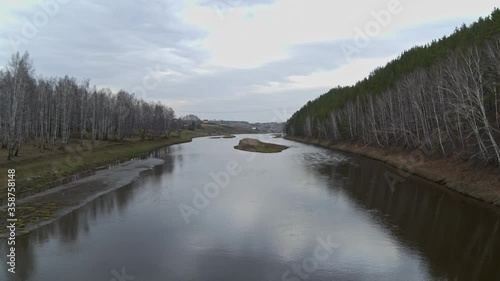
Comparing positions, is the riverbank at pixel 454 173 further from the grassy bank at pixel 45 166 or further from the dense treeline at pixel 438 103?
the grassy bank at pixel 45 166

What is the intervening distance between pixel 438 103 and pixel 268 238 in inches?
1673

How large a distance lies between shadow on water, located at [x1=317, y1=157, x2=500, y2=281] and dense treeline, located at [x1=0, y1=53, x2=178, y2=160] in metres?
38.8

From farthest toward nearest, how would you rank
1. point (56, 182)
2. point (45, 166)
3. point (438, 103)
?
1. point (438, 103)
2. point (45, 166)
3. point (56, 182)

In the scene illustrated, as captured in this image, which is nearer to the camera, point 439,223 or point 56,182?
point 439,223

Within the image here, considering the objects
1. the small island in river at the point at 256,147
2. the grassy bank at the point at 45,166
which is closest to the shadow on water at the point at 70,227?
the grassy bank at the point at 45,166

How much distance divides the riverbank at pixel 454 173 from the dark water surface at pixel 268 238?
1.27m

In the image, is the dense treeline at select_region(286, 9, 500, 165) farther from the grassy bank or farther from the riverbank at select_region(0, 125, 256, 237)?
the grassy bank

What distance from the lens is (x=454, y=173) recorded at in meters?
34.3

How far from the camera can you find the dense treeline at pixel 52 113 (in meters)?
40.5

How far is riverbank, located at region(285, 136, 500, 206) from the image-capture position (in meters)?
27.3

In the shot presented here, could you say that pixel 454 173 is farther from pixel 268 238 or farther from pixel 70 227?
pixel 70 227

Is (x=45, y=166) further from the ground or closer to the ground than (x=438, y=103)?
closer to the ground

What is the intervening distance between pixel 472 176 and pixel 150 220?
2858 cm

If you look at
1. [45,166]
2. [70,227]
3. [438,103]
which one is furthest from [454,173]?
[45,166]
